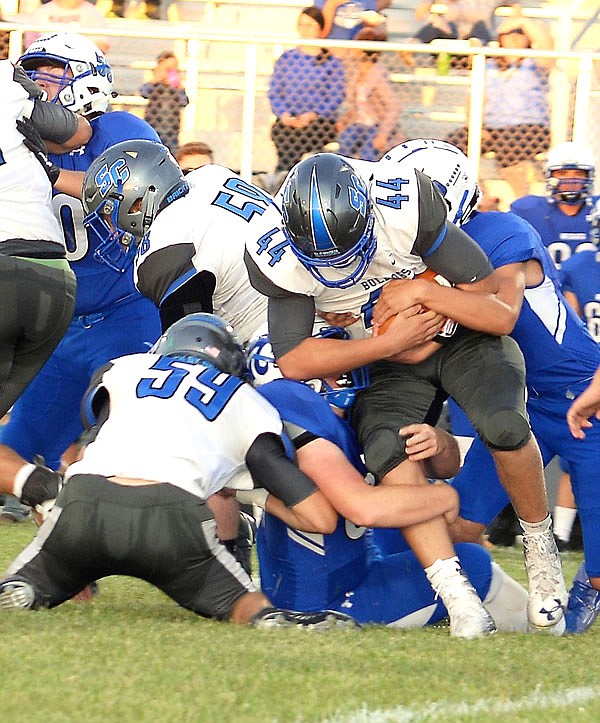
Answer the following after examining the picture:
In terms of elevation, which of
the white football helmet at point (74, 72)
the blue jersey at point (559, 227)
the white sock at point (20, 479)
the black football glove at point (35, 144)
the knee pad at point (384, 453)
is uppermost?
the white football helmet at point (74, 72)

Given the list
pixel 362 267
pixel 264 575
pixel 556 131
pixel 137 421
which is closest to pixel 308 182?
pixel 362 267

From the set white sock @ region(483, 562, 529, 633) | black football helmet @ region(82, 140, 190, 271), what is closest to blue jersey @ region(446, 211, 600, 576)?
white sock @ region(483, 562, 529, 633)

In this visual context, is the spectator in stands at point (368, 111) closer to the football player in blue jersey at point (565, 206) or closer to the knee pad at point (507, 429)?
the football player in blue jersey at point (565, 206)

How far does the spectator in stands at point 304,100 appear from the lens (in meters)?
9.20

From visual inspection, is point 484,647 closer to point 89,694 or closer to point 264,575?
point 264,575

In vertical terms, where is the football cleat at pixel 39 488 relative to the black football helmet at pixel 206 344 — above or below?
below

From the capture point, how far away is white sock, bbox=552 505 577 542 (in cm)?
664

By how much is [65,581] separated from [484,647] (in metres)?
1.19

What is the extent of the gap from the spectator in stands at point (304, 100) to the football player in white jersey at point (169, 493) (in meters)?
5.64

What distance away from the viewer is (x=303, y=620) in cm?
367

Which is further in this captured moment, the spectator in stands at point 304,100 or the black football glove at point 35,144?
the spectator in stands at point 304,100

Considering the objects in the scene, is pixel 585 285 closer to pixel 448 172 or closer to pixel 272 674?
pixel 448 172

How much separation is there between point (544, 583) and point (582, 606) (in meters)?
0.36

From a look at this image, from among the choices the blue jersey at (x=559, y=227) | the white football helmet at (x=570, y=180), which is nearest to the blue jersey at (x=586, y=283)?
the blue jersey at (x=559, y=227)
